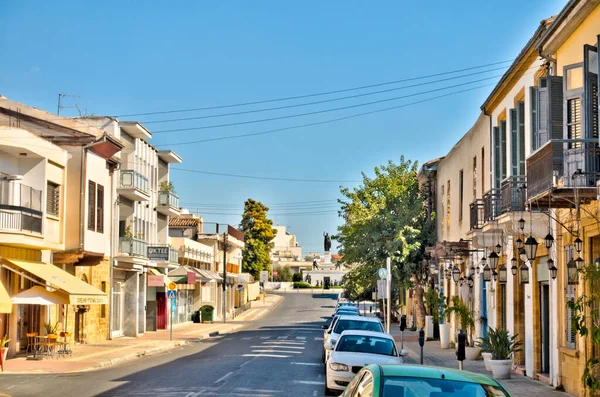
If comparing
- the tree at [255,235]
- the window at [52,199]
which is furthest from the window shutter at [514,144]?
the tree at [255,235]

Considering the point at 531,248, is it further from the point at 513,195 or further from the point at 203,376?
the point at 203,376

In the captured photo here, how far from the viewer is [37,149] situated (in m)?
32.1

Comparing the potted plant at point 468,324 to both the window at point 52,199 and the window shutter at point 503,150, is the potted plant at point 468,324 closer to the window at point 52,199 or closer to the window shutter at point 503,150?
the window shutter at point 503,150

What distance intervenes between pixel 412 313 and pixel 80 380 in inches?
1412

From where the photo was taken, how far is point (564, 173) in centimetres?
1669

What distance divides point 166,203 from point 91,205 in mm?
18505

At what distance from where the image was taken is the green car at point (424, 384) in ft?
28.3

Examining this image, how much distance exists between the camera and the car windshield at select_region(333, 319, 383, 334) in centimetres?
2605

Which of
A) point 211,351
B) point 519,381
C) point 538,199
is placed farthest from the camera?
point 211,351

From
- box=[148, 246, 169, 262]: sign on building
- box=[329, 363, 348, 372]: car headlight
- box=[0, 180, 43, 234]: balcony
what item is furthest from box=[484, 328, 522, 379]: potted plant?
box=[148, 246, 169, 262]: sign on building

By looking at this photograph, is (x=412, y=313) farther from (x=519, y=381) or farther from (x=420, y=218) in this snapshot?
(x=519, y=381)

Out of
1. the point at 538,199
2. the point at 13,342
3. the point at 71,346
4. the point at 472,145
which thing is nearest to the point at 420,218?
the point at 472,145

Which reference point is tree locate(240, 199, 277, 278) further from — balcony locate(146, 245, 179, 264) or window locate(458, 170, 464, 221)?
window locate(458, 170, 464, 221)

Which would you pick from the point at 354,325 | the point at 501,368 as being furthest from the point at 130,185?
the point at 501,368
